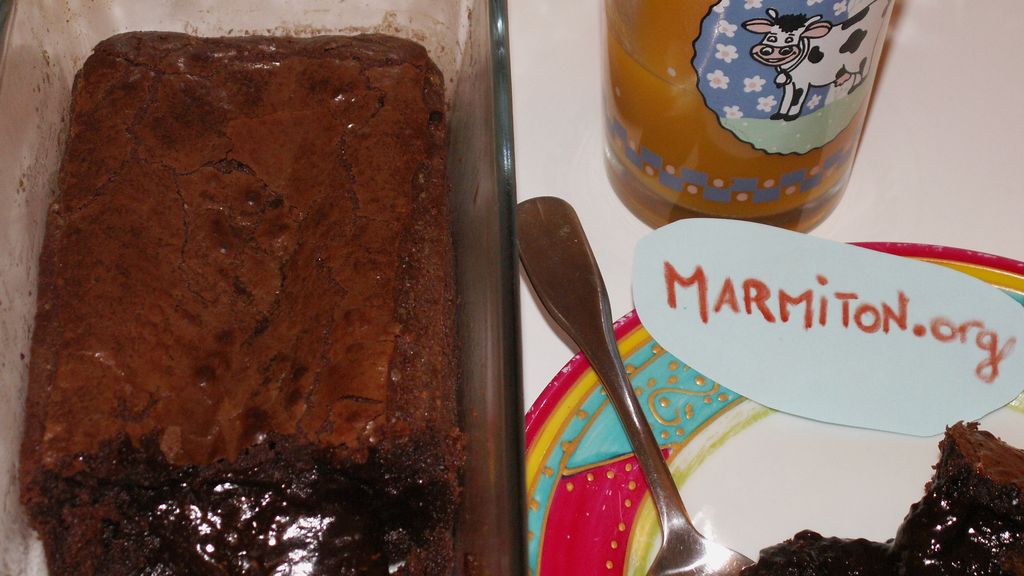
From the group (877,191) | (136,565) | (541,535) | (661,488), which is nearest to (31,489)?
(136,565)

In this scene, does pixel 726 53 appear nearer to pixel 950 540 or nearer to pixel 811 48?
pixel 811 48

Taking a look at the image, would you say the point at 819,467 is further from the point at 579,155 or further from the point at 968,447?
the point at 579,155

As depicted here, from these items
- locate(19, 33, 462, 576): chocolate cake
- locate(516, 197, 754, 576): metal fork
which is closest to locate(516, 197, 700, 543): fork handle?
locate(516, 197, 754, 576): metal fork

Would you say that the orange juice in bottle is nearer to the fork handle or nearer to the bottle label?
the bottle label

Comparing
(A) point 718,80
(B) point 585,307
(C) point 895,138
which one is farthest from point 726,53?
(C) point 895,138

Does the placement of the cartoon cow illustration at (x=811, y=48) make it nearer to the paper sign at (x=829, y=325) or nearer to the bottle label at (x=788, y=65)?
the bottle label at (x=788, y=65)

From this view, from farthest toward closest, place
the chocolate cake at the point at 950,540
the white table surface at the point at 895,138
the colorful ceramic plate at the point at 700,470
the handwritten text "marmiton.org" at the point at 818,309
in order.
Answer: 1. the white table surface at the point at 895,138
2. the handwritten text "marmiton.org" at the point at 818,309
3. the colorful ceramic plate at the point at 700,470
4. the chocolate cake at the point at 950,540

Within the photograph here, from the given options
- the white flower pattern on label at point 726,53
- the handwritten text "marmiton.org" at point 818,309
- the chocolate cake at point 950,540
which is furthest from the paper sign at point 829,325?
the white flower pattern on label at point 726,53
